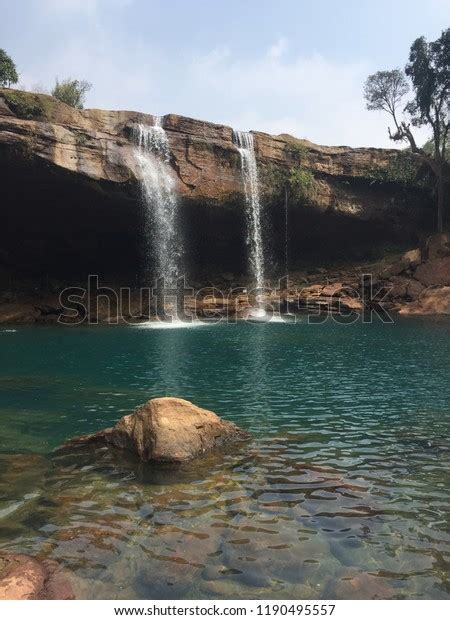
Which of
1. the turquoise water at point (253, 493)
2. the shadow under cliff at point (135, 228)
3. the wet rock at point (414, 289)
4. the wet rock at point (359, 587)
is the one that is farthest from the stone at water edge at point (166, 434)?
the wet rock at point (414, 289)

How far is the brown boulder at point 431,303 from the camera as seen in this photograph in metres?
37.6

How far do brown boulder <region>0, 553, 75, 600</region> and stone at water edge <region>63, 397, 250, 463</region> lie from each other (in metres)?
3.09

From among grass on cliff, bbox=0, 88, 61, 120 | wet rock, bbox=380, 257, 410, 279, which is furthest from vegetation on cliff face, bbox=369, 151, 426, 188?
grass on cliff, bbox=0, 88, 61, 120

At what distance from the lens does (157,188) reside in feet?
120

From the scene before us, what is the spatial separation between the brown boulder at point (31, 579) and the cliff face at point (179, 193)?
98.4ft

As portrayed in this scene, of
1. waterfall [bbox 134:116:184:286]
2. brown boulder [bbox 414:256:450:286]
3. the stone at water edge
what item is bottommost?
the stone at water edge

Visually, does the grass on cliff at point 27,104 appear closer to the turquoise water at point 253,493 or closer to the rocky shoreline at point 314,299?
the rocky shoreline at point 314,299

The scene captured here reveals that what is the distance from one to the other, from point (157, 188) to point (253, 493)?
32.0 m

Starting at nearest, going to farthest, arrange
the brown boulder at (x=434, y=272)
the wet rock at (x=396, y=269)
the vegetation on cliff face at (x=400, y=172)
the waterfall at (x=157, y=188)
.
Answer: the waterfall at (x=157, y=188), the brown boulder at (x=434, y=272), the wet rock at (x=396, y=269), the vegetation on cliff face at (x=400, y=172)

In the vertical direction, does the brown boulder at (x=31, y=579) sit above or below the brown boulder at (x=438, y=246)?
below

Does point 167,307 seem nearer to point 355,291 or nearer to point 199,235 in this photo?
point 199,235

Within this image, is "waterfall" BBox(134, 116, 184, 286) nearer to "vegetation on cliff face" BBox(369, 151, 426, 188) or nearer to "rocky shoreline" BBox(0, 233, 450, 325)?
"rocky shoreline" BBox(0, 233, 450, 325)

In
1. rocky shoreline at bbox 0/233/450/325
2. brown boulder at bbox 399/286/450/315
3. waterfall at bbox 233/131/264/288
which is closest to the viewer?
brown boulder at bbox 399/286/450/315

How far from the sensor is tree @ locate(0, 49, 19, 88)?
37875 millimetres
